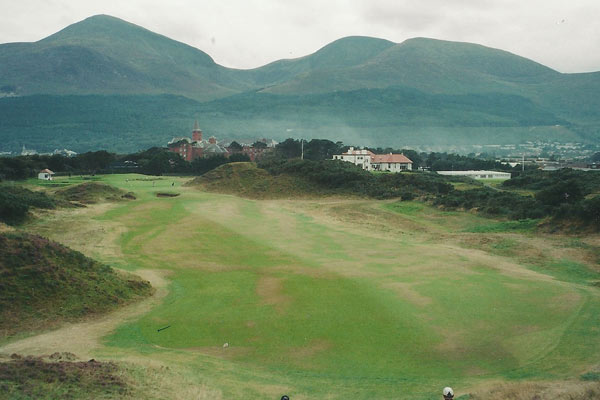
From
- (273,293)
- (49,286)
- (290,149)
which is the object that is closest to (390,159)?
(290,149)

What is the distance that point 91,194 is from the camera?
5997 cm

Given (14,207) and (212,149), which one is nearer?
(14,207)

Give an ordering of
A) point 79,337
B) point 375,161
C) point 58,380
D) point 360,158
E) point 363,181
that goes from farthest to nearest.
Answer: point 375,161, point 360,158, point 363,181, point 79,337, point 58,380

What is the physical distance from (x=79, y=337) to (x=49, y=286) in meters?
4.46

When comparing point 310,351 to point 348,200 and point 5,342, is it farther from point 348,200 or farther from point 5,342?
point 348,200

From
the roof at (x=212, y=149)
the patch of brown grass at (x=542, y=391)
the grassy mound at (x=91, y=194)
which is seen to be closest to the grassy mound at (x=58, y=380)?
the patch of brown grass at (x=542, y=391)

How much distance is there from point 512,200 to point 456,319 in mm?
36563

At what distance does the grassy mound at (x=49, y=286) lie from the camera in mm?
20203

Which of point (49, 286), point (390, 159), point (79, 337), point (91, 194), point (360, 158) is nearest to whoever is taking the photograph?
Answer: point (79, 337)

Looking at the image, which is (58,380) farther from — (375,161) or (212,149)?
(212,149)

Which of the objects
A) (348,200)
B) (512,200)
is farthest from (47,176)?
(512,200)

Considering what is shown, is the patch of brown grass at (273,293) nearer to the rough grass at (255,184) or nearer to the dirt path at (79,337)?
the dirt path at (79,337)

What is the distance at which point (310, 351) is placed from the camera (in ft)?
57.0

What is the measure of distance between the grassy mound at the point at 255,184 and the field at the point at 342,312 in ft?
94.0
